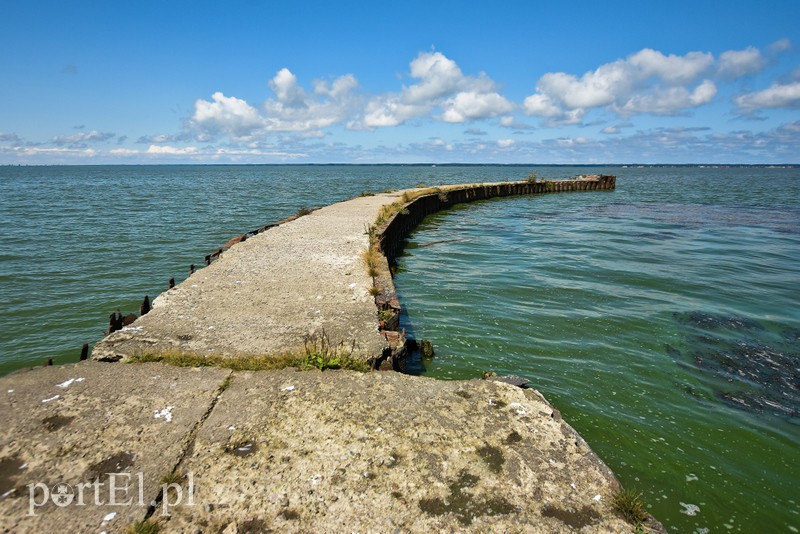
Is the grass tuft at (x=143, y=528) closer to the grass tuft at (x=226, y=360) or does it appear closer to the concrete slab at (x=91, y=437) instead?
the concrete slab at (x=91, y=437)

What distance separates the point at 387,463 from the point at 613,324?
6.96 m

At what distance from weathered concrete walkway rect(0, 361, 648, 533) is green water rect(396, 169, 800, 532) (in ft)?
5.37

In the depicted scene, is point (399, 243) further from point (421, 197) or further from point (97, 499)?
point (97, 499)

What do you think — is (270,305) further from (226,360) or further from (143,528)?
(143,528)

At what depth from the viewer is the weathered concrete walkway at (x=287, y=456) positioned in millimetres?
2982

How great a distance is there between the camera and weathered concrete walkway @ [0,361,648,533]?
2.98 m

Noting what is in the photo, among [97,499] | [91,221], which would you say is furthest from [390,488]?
[91,221]

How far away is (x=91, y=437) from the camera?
11.8ft

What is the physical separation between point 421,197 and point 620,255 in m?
12.3

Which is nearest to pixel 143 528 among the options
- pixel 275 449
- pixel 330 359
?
pixel 275 449

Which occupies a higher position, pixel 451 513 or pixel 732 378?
pixel 451 513

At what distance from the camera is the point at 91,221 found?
893 inches

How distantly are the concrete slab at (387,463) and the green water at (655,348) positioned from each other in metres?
1.51

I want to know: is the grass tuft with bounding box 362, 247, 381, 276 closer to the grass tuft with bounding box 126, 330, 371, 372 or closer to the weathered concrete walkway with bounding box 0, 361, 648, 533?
the grass tuft with bounding box 126, 330, 371, 372
